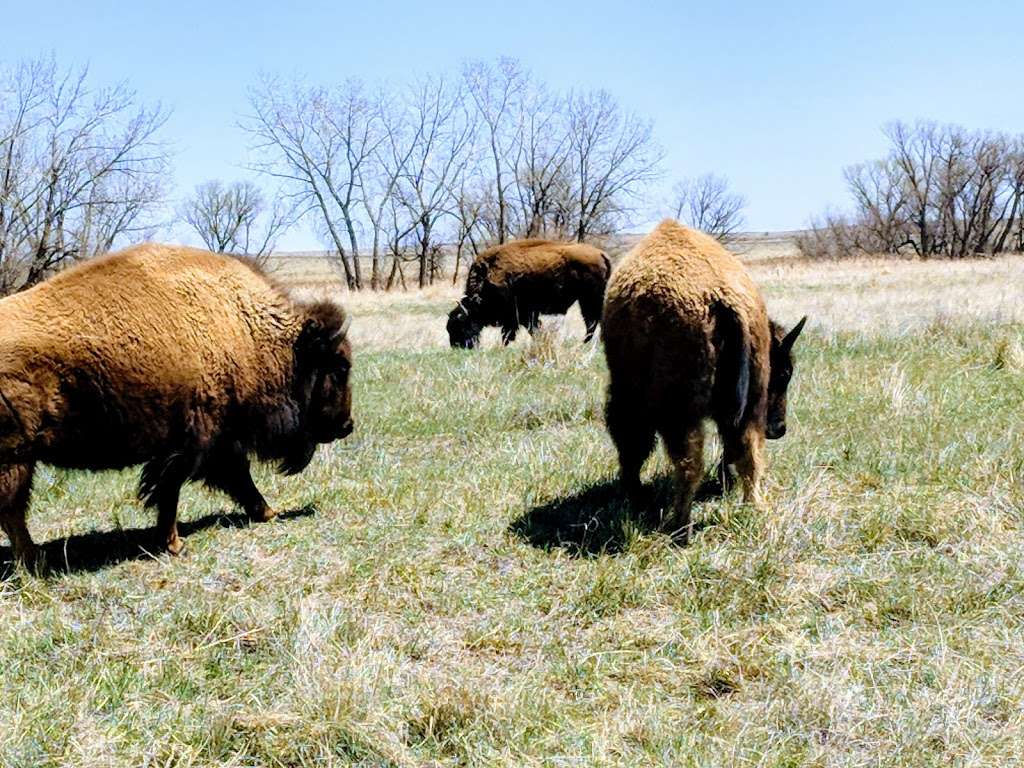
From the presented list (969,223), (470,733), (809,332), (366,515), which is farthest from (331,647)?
(969,223)

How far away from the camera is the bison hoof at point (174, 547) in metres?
5.31

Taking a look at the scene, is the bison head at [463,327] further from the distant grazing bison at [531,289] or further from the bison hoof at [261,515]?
the bison hoof at [261,515]

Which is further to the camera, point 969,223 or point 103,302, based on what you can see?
point 969,223

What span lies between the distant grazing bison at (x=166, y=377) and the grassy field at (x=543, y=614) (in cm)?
44

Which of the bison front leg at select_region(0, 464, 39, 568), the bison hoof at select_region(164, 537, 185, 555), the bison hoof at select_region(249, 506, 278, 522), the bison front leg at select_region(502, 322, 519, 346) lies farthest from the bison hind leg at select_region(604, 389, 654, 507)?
the bison front leg at select_region(502, 322, 519, 346)

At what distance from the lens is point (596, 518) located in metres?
5.41

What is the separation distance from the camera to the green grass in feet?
10.5

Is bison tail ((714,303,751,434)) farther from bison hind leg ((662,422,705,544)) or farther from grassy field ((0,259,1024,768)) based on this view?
grassy field ((0,259,1024,768))

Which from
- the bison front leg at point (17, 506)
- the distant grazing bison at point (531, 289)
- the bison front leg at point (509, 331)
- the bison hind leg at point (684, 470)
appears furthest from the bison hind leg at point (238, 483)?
the distant grazing bison at point (531, 289)

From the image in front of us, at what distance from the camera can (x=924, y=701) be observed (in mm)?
3342

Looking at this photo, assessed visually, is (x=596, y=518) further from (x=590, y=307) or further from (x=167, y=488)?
(x=590, y=307)

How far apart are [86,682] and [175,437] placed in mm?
1986

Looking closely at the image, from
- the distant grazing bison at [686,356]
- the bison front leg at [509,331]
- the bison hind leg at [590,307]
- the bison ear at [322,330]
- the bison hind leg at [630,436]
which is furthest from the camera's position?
the bison hind leg at [590,307]

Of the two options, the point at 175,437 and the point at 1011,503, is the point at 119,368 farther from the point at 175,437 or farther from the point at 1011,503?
the point at 1011,503
